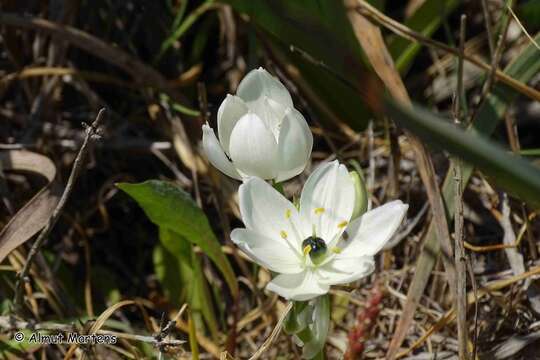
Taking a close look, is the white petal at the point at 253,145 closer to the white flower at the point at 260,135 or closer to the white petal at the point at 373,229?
the white flower at the point at 260,135

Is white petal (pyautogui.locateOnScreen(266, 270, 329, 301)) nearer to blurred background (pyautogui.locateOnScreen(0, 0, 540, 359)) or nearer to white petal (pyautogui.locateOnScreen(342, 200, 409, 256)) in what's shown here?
white petal (pyautogui.locateOnScreen(342, 200, 409, 256))

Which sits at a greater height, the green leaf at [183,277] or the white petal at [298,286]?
the white petal at [298,286]

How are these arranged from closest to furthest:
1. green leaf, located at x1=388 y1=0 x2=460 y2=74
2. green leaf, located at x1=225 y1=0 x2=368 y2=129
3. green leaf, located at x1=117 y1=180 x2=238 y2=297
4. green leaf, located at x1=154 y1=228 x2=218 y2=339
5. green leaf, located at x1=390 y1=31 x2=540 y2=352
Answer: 1. green leaf, located at x1=225 y1=0 x2=368 y2=129
2. green leaf, located at x1=117 y1=180 x2=238 y2=297
3. green leaf, located at x1=390 y1=31 x2=540 y2=352
4. green leaf, located at x1=154 y1=228 x2=218 y2=339
5. green leaf, located at x1=388 y1=0 x2=460 y2=74

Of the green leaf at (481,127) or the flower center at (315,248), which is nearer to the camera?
the flower center at (315,248)

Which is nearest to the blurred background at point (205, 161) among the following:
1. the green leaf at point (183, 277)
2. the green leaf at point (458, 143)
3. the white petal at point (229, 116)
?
the green leaf at point (183, 277)

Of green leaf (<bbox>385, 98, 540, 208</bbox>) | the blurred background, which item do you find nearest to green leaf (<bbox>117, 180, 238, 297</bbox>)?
the blurred background
